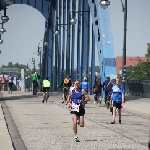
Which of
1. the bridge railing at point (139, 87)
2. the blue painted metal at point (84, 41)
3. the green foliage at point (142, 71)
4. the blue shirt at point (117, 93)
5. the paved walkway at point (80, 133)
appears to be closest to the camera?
the paved walkway at point (80, 133)

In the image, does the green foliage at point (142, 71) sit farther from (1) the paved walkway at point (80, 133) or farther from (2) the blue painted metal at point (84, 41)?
(1) the paved walkway at point (80, 133)

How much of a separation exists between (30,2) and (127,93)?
30842mm

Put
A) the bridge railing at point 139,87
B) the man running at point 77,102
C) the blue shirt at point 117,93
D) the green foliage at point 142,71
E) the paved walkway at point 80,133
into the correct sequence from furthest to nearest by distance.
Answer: the green foliage at point 142,71, the bridge railing at point 139,87, the blue shirt at point 117,93, the man running at point 77,102, the paved walkway at point 80,133

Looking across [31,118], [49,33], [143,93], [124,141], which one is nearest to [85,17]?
[143,93]

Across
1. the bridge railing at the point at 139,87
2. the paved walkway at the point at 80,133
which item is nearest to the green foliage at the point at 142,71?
the bridge railing at the point at 139,87

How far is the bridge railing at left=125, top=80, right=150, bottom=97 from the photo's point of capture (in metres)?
45.3

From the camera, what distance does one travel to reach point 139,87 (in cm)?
4741

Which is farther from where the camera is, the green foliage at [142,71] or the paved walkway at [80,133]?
the green foliage at [142,71]

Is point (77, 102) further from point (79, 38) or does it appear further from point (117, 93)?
point (79, 38)

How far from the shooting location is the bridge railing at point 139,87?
1785 inches

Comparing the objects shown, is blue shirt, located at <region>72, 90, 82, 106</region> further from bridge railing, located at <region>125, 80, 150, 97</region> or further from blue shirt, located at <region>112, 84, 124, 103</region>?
bridge railing, located at <region>125, 80, 150, 97</region>

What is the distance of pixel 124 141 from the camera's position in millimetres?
16734

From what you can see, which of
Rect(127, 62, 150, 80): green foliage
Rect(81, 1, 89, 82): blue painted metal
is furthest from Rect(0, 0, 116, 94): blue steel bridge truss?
Rect(127, 62, 150, 80): green foliage

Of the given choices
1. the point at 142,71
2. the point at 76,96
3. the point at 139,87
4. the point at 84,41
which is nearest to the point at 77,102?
the point at 76,96
